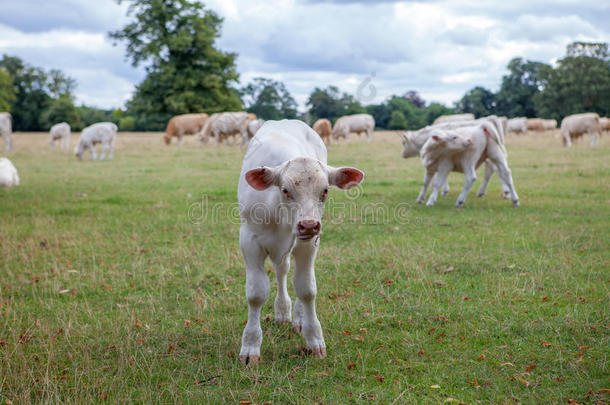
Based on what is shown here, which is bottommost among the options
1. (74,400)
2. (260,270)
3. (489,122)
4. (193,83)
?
(74,400)

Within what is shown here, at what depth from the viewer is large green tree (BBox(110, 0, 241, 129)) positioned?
150 feet

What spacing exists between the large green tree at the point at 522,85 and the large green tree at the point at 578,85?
87cm

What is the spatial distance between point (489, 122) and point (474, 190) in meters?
2.98

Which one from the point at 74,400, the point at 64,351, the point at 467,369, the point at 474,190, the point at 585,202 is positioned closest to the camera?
the point at 74,400

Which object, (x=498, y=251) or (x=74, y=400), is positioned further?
(x=498, y=251)

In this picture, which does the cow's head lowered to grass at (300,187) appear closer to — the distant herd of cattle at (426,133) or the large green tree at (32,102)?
the distant herd of cattle at (426,133)

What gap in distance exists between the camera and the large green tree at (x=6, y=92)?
6431cm

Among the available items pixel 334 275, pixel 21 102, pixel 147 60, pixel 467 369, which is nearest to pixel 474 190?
pixel 334 275

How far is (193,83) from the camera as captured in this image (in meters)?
45.1

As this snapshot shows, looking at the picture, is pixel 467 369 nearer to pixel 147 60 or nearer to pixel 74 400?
pixel 74 400

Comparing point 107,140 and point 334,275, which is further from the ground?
point 107,140

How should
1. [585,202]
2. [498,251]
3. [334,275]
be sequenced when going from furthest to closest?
[585,202], [498,251], [334,275]

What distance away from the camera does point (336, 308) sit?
5391 mm

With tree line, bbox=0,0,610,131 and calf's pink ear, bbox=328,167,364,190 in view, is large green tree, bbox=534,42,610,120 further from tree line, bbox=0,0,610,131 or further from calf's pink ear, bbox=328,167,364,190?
calf's pink ear, bbox=328,167,364,190
